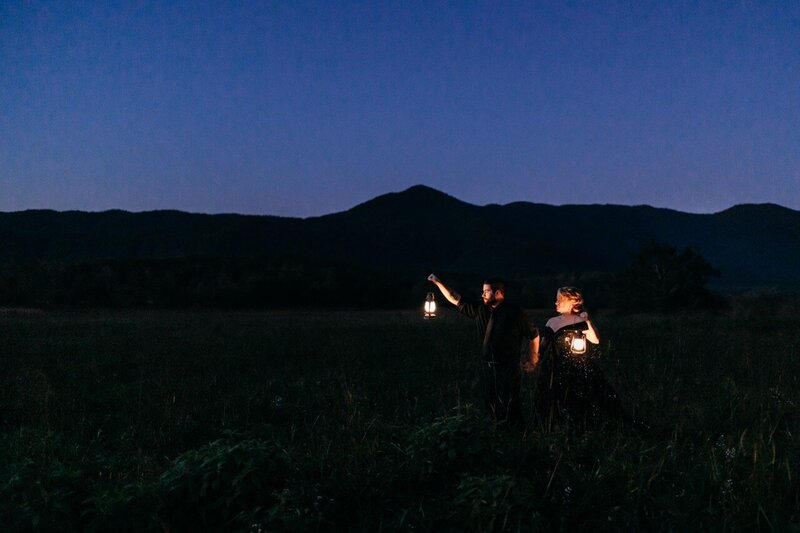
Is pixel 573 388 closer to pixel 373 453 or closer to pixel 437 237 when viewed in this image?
pixel 373 453

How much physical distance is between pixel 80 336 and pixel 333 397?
10.9 metres

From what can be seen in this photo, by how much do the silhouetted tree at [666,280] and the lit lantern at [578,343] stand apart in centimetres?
3153

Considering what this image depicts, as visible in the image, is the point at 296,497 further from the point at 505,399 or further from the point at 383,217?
the point at 383,217

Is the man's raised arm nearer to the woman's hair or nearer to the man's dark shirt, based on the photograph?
the man's dark shirt

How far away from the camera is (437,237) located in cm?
13238

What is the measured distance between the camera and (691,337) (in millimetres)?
15008

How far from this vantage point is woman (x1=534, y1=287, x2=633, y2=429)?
5.83m

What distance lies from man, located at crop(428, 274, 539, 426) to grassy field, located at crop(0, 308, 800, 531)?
42 cm

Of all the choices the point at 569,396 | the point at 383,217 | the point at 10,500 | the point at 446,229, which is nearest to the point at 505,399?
the point at 569,396

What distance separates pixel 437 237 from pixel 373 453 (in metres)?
128

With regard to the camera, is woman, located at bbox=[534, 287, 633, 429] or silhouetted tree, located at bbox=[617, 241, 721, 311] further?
silhouetted tree, located at bbox=[617, 241, 721, 311]

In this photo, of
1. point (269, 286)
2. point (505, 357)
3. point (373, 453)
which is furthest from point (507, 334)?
point (269, 286)

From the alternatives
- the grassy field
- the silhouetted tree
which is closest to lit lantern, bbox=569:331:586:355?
the grassy field

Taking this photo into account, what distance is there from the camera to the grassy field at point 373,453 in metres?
3.84
